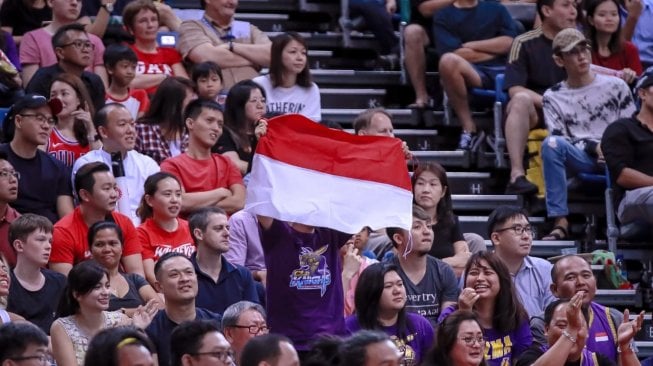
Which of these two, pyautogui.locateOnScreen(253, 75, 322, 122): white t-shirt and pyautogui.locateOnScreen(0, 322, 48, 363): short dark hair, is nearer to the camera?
pyautogui.locateOnScreen(0, 322, 48, 363): short dark hair

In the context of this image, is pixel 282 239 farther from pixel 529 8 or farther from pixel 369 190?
pixel 529 8

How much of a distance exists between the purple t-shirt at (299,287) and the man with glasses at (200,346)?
1418 mm

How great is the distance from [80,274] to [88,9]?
5.30 metres

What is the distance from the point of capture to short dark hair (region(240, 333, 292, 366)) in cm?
837

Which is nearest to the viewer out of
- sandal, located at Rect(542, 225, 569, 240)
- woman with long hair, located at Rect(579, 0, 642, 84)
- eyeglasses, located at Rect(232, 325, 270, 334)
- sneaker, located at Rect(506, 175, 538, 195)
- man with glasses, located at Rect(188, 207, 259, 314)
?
eyeglasses, located at Rect(232, 325, 270, 334)

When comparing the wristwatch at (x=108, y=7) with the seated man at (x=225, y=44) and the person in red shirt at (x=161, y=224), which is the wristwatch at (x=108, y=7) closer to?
the seated man at (x=225, y=44)

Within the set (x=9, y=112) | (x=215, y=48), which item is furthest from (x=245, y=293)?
(x=215, y=48)

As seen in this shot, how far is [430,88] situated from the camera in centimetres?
1514

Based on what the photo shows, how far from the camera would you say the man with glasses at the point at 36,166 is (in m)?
11.7

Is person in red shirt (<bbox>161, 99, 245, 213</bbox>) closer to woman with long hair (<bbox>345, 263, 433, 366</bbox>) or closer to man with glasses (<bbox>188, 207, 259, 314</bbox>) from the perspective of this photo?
man with glasses (<bbox>188, 207, 259, 314</bbox>)

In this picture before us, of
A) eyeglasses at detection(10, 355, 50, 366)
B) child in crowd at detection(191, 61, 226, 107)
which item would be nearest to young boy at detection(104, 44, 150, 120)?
child in crowd at detection(191, 61, 226, 107)

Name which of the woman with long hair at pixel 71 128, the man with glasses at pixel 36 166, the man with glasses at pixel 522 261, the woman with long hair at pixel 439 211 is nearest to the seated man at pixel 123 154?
the woman with long hair at pixel 71 128

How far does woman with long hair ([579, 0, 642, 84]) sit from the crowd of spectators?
0.02 meters

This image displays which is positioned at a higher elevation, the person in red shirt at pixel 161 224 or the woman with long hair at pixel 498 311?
the person in red shirt at pixel 161 224
